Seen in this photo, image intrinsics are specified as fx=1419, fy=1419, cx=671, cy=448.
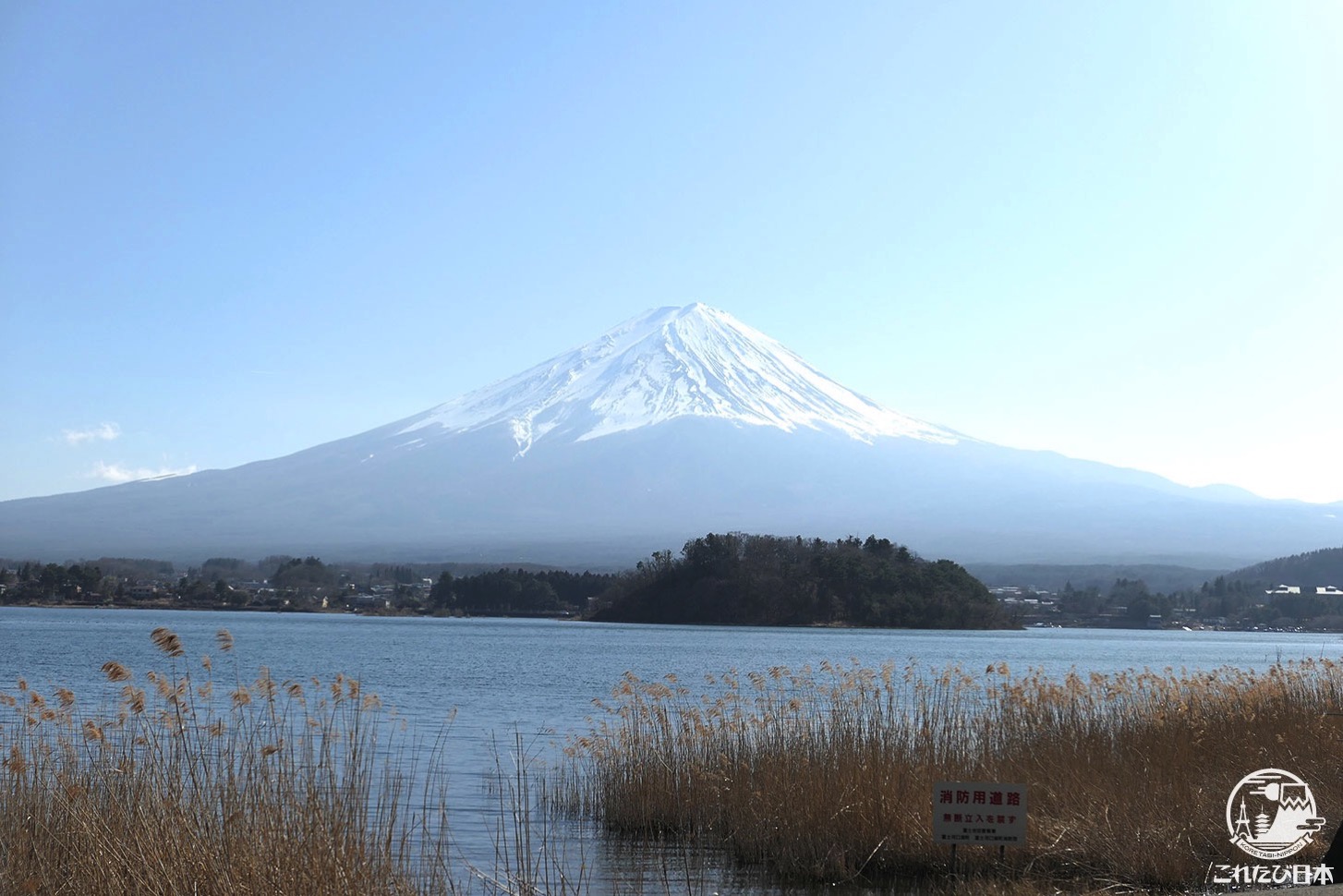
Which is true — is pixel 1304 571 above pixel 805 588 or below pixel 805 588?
above

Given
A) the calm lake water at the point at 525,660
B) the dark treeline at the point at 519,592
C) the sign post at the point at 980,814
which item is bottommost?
the calm lake water at the point at 525,660

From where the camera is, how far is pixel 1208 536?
15562 centimetres

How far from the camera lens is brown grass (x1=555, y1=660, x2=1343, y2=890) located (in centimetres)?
902

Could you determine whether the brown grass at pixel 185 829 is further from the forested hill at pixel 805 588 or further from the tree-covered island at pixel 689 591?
the tree-covered island at pixel 689 591

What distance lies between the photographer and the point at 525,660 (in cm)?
3566

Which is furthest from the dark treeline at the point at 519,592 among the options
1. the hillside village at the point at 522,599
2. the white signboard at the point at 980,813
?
the white signboard at the point at 980,813

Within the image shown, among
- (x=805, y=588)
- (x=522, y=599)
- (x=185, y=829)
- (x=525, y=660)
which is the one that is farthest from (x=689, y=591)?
(x=185, y=829)

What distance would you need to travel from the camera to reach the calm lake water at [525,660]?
12445 mm

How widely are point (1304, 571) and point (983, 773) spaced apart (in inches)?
3716

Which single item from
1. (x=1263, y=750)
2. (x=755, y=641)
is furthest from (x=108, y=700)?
(x=755, y=641)

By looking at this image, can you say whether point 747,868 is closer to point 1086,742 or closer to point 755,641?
point 1086,742

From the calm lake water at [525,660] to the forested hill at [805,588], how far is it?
92.6 inches

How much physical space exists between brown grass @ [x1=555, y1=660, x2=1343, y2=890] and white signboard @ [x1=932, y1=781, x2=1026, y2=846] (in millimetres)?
1139

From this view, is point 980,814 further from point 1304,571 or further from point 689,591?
point 1304,571
